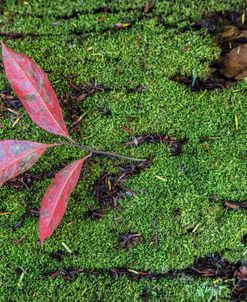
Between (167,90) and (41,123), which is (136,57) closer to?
(167,90)

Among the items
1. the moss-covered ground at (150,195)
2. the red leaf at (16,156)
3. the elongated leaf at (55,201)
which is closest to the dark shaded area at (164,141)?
the moss-covered ground at (150,195)

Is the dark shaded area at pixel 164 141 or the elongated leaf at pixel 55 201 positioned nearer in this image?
the elongated leaf at pixel 55 201

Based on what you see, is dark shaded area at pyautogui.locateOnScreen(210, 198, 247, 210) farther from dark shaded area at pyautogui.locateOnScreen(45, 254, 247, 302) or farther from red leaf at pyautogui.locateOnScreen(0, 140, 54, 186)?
red leaf at pyautogui.locateOnScreen(0, 140, 54, 186)

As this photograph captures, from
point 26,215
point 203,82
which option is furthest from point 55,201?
point 203,82

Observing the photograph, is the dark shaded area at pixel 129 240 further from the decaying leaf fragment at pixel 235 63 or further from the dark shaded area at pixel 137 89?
the decaying leaf fragment at pixel 235 63

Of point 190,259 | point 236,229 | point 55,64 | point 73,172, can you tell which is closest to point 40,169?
point 73,172

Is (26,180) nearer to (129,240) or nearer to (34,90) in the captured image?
(34,90)

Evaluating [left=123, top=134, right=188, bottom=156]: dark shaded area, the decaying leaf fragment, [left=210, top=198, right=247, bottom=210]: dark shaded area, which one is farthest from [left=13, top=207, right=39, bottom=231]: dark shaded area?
A: the decaying leaf fragment
